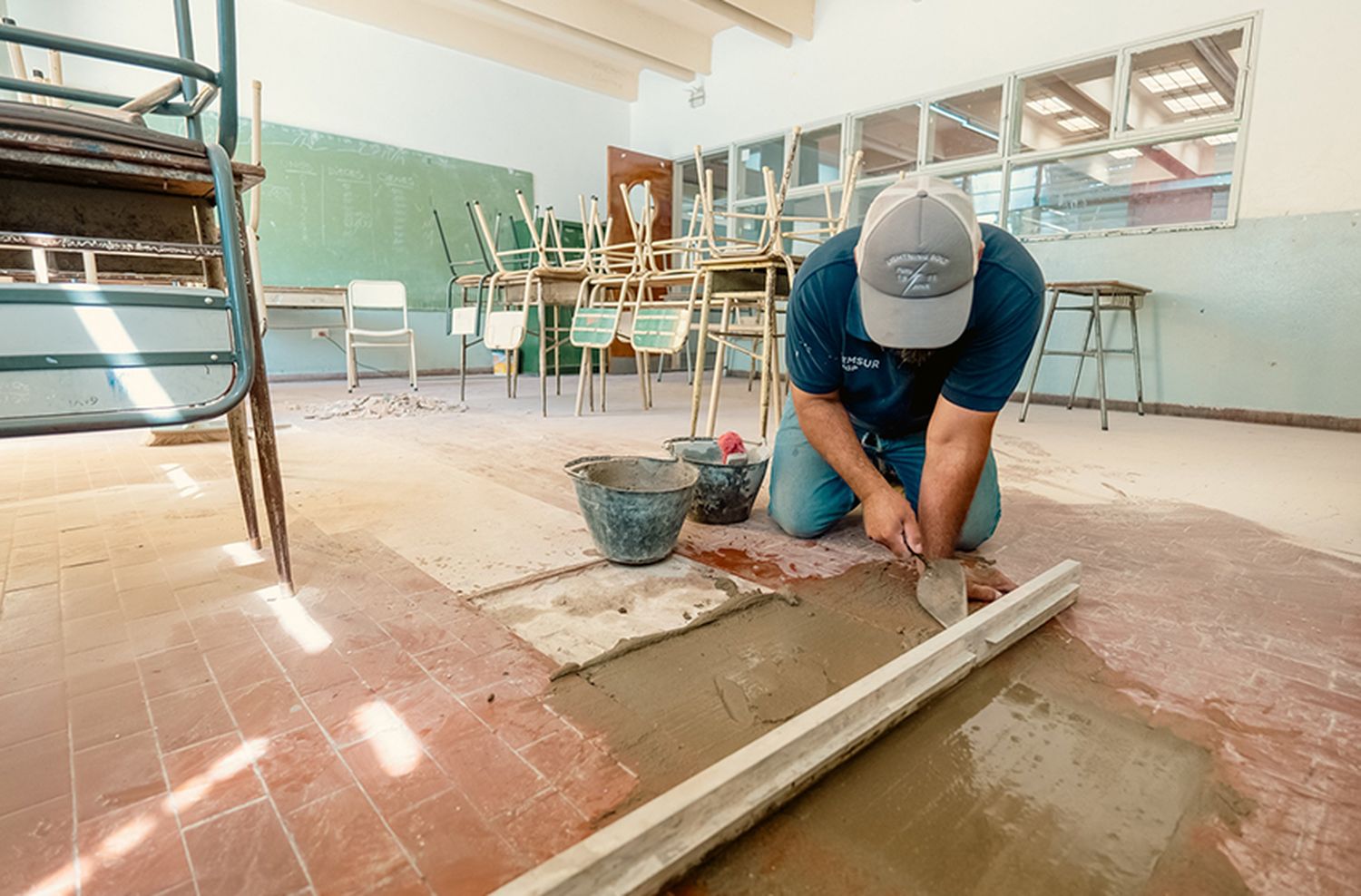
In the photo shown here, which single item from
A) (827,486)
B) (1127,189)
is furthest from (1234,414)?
(827,486)

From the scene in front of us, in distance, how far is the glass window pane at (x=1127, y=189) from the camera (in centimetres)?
400

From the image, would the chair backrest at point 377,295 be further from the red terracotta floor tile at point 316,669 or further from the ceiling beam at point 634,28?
the red terracotta floor tile at point 316,669

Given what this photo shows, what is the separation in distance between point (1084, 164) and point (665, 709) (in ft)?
16.6

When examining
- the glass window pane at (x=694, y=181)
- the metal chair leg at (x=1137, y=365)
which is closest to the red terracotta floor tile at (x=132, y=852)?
the metal chair leg at (x=1137, y=365)

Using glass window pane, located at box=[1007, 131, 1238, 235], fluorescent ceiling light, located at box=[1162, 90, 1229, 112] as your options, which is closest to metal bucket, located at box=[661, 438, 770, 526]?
glass window pane, located at box=[1007, 131, 1238, 235]

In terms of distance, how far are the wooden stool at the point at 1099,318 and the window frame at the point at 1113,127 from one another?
494 millimetres

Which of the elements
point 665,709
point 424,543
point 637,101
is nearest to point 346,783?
point 665,709

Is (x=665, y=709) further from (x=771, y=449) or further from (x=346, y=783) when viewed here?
(x=771, y=449)

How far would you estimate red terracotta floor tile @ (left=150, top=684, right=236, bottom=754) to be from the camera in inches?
32.5

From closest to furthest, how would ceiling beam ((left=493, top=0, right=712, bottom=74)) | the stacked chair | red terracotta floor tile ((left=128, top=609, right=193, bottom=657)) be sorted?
the stacked chair
red terracotta floor tile ((left=128, top=609, right=193, bottom=657))
ceiling beam ((left=493, top=0, right=712, bottom=74))

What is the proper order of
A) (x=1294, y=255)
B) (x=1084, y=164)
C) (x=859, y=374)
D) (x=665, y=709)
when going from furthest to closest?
1. (x=1084, y=164)
2. (x=1294, y=255)
3. (x=859, y=374)
4. (x=665, y=709)

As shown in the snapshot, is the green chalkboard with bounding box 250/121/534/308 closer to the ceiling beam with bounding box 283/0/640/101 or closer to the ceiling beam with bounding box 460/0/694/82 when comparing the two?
the ceiling beam with bounding box 283/0/640/101

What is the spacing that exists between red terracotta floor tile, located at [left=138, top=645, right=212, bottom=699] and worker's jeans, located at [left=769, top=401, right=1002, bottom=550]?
1.22 metres

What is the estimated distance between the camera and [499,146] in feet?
22.2
